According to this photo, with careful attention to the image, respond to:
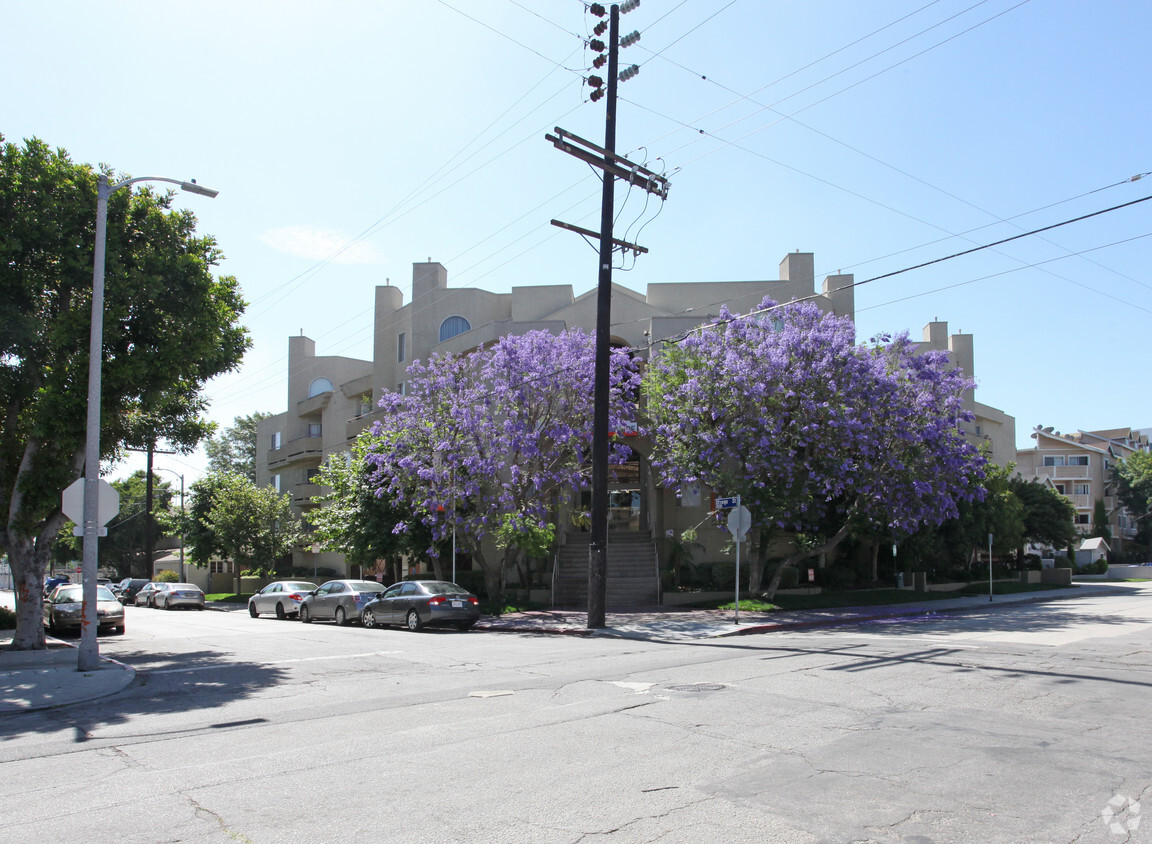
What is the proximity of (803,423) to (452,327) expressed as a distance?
66.3 feet

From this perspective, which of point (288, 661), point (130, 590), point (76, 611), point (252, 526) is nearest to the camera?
point (288, 661)

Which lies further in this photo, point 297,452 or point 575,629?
point 297,452

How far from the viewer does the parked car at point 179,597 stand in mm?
39344

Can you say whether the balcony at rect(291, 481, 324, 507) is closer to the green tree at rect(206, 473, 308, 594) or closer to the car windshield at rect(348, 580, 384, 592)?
the green tree at rect(206, 473, 308, 594)

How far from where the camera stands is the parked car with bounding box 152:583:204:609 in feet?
129

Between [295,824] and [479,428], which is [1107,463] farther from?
[295,824]

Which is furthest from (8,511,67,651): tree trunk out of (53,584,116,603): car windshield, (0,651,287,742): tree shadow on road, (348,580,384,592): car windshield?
(348,580,384,592): car windshield

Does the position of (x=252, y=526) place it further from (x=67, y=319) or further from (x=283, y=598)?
(x=67, y=319)

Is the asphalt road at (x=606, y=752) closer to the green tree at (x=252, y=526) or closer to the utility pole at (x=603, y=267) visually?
the utility pole at (x=603, y=267)

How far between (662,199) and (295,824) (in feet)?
60.2

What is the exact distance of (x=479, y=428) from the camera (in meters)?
25.1

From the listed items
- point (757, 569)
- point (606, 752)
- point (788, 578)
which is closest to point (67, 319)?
point (606, 752)

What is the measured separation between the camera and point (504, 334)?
30.8m

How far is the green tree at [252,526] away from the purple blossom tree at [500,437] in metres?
18.3
